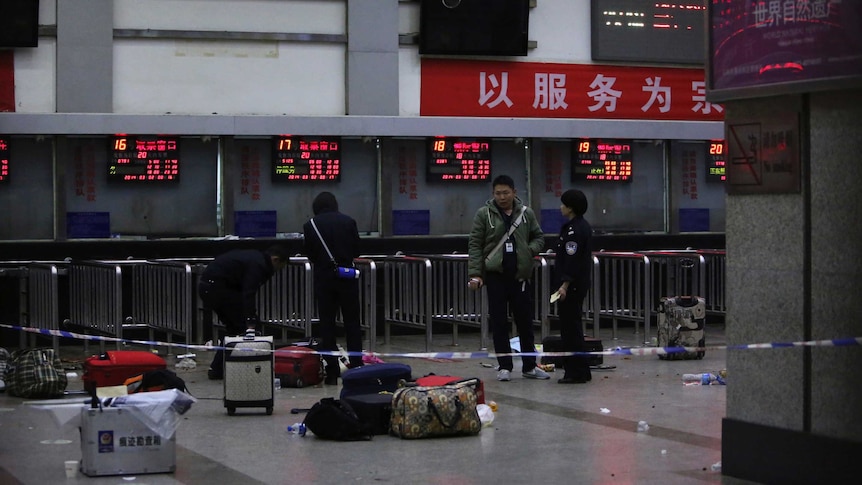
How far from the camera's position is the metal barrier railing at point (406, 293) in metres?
16.1

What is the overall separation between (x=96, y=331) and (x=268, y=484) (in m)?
7.93

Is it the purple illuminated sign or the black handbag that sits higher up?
the purple illuminated sign

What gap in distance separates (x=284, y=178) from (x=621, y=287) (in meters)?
4.46

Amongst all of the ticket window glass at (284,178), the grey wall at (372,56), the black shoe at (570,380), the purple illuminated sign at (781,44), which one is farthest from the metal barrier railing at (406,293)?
the purple illuminated sign at (781,44)

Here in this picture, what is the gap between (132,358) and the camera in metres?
12.0

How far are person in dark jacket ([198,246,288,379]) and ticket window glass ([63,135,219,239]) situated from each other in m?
4.09

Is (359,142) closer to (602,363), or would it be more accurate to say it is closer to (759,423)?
(602,363)

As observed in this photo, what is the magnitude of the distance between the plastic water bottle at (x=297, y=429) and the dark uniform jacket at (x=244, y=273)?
225 cm

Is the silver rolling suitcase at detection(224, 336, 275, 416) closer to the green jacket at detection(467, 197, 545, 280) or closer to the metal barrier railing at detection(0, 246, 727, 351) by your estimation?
the green jacket at detection(467, 197, 545, 280)

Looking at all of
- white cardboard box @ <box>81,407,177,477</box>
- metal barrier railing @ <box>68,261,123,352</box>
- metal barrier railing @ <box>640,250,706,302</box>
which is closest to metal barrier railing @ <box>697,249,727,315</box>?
metal barrier railing @ <box>640,250,706,302</box>

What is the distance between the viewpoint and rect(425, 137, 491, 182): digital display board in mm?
17797

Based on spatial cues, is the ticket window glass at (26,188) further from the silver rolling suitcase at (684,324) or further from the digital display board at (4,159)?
the silver rolling suitcase at (684,324)

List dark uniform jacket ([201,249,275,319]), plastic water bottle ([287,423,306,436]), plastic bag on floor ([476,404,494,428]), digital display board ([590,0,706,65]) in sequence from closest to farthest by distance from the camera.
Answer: plastic water bottle ([287,423,306,436]) → plastic bag on floor ([476,404,494,428]) → dark uniform jacket ([201,249,275,319]) → digital display board ([590,0,706,65])

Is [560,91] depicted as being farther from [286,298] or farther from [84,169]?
[84,169]
